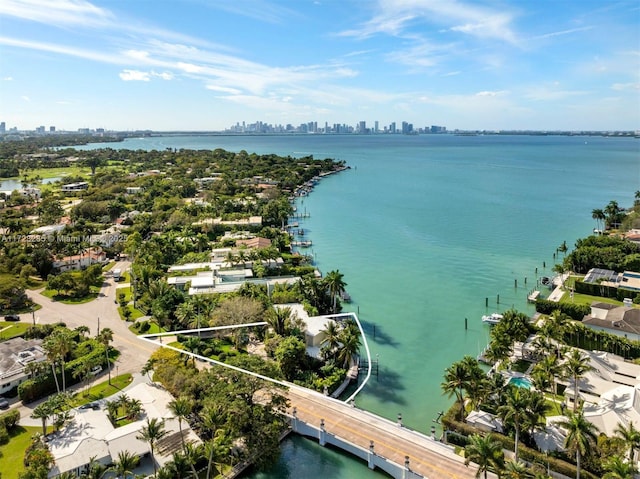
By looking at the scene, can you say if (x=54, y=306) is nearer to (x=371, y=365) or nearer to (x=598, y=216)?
(x=371, y=365)

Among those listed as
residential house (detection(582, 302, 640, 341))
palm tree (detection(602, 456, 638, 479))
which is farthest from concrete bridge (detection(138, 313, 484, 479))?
residential house (detection(582, 302, 640, 341))

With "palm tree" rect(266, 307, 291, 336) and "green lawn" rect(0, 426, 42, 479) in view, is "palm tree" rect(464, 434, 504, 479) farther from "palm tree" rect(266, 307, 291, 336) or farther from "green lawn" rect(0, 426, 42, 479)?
"green lawn" rect(0, 426, 42, 479)

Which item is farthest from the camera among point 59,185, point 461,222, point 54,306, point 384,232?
point 59,185

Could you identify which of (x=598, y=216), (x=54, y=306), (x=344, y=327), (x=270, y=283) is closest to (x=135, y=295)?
(x=54, y=306)

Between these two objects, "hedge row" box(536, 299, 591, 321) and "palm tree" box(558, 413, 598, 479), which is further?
"hedge row" box(536, 299, 591, 321)

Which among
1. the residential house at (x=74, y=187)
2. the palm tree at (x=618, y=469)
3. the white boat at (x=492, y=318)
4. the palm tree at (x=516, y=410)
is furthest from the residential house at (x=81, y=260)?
the palm tree at (x=618, y=469)

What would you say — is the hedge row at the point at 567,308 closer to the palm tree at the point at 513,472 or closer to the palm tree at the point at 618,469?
the palm tree at the point at 618,469
